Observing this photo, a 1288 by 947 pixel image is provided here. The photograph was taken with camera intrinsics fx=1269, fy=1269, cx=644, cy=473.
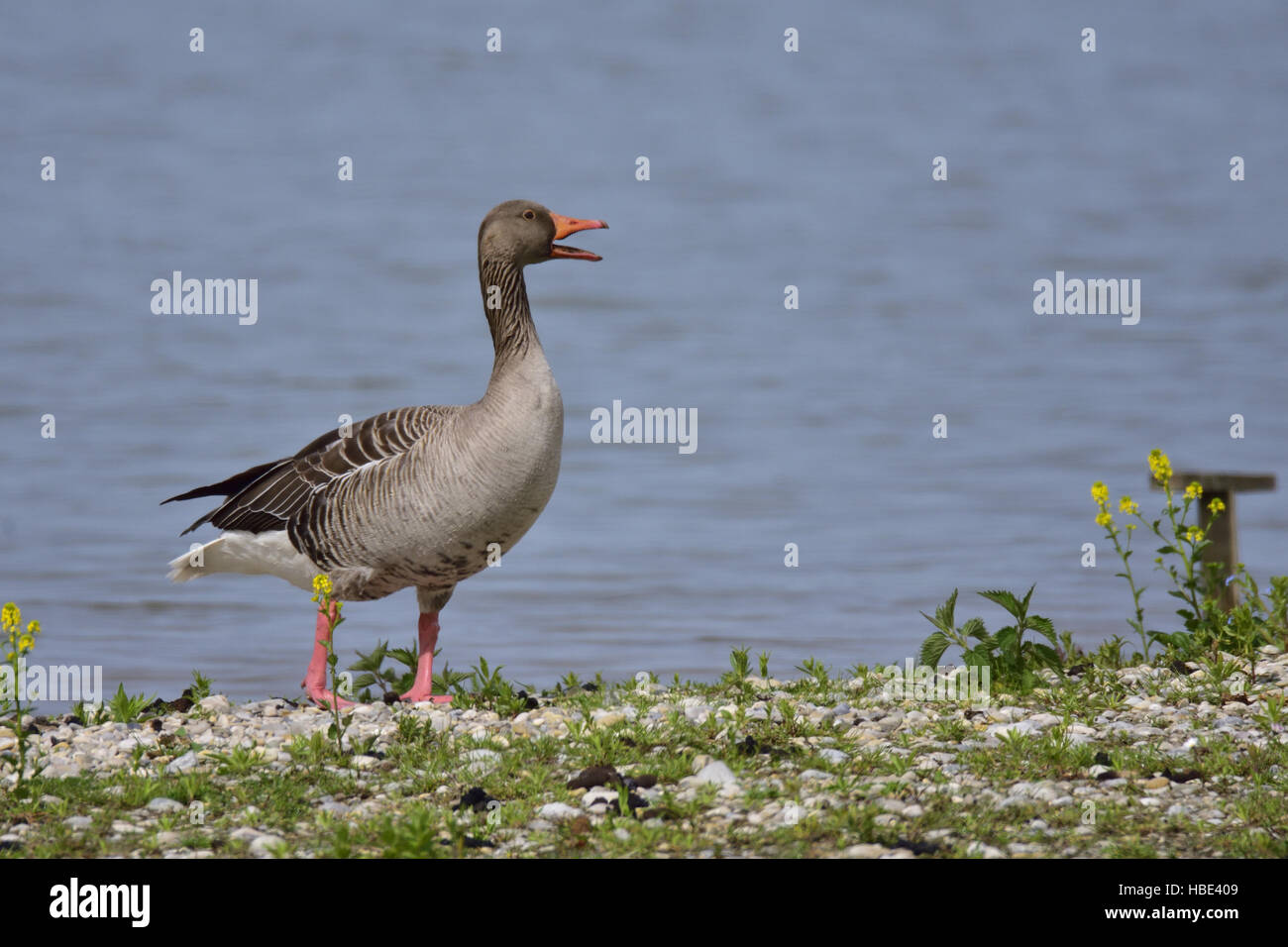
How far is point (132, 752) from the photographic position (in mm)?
7766

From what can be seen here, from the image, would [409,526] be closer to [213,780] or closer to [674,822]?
[213,780]

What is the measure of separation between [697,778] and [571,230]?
4995 millimetres

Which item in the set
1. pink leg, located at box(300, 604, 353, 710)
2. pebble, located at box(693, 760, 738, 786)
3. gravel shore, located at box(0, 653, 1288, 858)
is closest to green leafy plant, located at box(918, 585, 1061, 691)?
gravel shore, located at box(0, 653, 1288, 858)

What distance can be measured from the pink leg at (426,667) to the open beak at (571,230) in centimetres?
311

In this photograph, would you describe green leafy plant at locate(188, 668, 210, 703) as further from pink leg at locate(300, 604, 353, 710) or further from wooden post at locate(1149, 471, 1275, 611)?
wooden post at locate(1149, 471, 1275, 611)

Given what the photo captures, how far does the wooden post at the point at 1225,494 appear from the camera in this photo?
1284cm

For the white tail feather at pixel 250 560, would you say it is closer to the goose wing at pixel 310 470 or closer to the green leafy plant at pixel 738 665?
the goose wing at pixel 310 470

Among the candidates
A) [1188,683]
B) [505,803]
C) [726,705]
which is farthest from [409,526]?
[1188,683]

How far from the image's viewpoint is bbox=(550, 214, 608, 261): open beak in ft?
33.7

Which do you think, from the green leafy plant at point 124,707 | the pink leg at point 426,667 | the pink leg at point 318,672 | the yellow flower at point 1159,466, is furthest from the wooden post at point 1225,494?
the green leafy plant at point 124,707

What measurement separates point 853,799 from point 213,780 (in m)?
3.62

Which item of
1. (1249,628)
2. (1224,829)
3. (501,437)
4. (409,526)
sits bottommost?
(1224,829)

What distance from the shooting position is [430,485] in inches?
377

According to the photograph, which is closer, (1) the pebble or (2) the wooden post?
(1) the pebble
